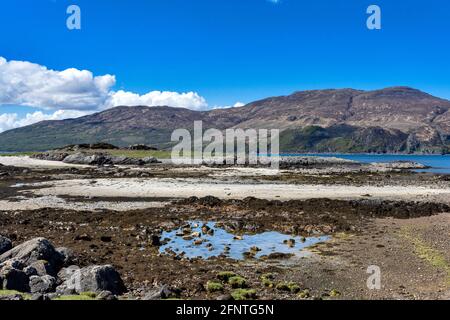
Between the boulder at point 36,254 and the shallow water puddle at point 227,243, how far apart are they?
7104 mm

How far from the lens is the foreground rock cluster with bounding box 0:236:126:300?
15.5 metres

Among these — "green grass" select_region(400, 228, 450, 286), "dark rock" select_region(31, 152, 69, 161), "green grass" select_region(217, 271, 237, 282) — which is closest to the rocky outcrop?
"dark rock" select_region(31, 152, 69, 161)

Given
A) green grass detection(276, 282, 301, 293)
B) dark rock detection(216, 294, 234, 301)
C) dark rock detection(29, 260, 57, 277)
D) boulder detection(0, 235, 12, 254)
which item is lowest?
green grass detection(276, 282, 301, 293)

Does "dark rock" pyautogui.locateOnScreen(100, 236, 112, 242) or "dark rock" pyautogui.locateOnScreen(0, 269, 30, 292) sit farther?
"dark rock" pyautogui.locateOnScreen(100, 236, 112, 242)

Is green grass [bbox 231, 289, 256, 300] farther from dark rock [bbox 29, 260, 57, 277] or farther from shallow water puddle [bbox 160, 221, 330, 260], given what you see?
dark rock [bbox 29, 260, 57, 277]

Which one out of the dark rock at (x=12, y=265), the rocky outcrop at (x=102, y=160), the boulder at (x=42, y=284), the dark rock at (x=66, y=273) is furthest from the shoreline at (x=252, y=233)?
the rocky outcrop at (x=102, y=160)

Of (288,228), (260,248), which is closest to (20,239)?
(260,248)

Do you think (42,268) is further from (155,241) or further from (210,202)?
(210,202)

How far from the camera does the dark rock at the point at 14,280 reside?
1555cm

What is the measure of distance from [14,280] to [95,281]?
2.96m

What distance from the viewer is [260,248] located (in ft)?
85.8

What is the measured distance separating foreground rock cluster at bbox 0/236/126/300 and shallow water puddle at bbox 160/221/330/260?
736 cm

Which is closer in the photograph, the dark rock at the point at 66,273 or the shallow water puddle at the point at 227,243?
the dark rock at the point at 66,273

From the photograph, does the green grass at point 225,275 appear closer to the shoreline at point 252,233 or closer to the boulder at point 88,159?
the shoreline at point 252,233
